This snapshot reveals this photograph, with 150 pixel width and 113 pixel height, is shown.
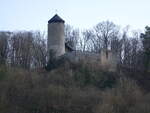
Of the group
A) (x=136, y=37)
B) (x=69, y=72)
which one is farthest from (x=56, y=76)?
(x=136, y=37)

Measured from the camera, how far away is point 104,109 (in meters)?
25.3

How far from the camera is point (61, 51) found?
39.2 meters

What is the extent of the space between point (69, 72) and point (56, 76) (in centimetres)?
166

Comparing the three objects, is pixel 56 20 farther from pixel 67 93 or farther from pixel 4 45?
pixel 67 93

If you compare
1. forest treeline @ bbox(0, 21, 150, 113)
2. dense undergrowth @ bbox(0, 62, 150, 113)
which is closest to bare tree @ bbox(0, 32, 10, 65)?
forest treeline @ bbox(0, 21, 150, 113)

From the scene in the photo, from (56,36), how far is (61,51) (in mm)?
1872

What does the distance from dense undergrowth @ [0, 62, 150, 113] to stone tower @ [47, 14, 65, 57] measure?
517 centimetres

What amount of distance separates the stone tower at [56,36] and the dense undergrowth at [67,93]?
204 inches

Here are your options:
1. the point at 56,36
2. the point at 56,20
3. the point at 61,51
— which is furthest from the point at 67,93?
the point at 56,20

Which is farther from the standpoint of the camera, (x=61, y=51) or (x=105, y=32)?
(x=105, y=32)

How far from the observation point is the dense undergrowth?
86.0ft

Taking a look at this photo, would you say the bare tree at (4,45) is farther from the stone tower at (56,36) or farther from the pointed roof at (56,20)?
the pointed roof at (56,20)

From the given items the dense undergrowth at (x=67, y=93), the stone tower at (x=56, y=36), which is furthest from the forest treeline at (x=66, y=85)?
the stone tower at (x=56, y=36)

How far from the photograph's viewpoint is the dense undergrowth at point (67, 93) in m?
26.2
